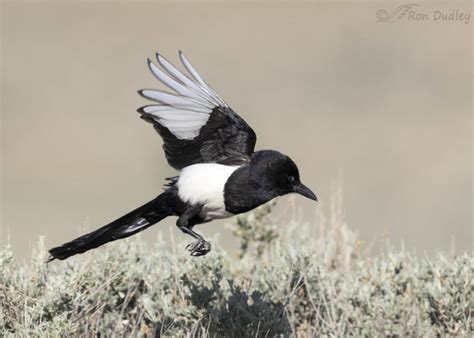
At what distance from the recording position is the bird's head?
684cm

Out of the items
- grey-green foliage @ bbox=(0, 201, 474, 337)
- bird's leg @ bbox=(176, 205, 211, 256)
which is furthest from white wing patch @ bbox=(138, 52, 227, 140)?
grey-green foliage @ bbox=(0, 201, 474, 337)

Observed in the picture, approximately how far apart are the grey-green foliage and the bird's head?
0.71 metres

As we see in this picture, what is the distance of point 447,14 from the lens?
18.3m

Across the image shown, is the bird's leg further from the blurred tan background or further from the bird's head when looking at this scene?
the blurred tan background

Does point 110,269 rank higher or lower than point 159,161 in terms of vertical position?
lower

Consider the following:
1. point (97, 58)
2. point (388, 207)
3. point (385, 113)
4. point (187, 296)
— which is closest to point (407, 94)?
point (385, 113)

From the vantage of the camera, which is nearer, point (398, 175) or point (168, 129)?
point (168, 129)

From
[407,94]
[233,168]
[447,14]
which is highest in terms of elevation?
[447,14]

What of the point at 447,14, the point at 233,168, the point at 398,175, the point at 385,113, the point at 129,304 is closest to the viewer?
the point at 233,168

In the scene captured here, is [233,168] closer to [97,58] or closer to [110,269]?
[110,269]

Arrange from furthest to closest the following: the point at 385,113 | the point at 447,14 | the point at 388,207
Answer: the point at 447,14 → the point at 385,113 → the point at 388,207

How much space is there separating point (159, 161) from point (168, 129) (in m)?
8.73
